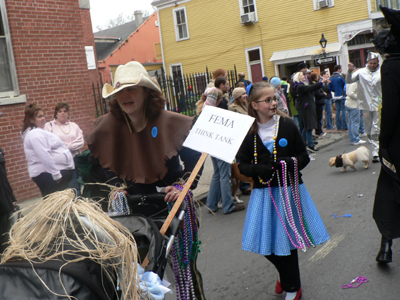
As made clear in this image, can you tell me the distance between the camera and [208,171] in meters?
10.5

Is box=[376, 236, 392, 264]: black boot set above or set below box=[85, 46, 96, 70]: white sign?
below

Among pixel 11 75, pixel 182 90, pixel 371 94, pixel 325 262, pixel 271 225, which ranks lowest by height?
pixel 325 262

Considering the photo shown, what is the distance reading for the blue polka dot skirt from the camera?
346 cm

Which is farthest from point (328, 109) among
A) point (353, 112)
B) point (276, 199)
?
point (276, 199)

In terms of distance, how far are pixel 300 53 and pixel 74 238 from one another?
24156 millimetres

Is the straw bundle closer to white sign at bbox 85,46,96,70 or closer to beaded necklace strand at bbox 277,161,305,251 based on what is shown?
beaded necklace strand at bbox 277,161,305,251

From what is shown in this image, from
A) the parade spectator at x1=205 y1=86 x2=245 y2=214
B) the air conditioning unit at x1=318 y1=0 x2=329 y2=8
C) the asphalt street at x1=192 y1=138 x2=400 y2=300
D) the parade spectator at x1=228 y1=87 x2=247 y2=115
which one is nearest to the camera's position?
the asphalt street at x1=192 y1=138 x2=400 y2=300

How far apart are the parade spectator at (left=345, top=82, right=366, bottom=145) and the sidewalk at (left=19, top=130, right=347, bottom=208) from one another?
3.12ft

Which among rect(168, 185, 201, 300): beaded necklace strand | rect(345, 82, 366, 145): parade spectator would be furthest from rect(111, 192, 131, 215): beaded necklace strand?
rect(345, 82, 366, 145): parade spectator

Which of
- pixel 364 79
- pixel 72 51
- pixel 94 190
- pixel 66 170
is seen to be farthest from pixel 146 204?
pixel 72 51

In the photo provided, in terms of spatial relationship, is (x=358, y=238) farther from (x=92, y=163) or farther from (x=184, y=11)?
(x=184, y=11)

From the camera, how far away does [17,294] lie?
68.2 inches

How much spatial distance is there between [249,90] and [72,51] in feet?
23.4

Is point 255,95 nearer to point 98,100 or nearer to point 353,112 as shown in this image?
point 98,100
